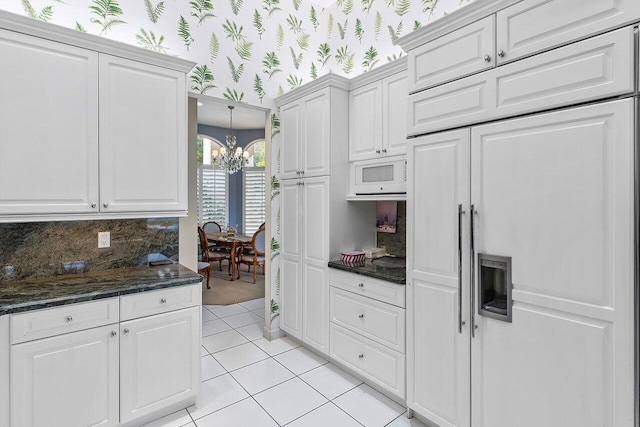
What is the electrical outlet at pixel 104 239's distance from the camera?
2463 mm

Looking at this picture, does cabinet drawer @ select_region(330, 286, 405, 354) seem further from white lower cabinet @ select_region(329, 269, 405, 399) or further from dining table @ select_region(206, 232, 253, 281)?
dining table @ select_region(206, 232, 253, 281)

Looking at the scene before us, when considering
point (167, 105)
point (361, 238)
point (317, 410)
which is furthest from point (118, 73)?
point (317, 410)

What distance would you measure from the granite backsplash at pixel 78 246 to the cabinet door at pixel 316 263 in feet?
3.70

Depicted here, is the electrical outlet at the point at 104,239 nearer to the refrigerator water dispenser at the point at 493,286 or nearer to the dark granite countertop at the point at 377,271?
the dark granite countertop at the point at 377,271

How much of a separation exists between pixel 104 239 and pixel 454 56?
264 centimetres

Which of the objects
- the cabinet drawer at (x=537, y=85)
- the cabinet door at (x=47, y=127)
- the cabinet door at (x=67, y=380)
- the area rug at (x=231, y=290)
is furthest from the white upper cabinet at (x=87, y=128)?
Result: the area rug at (x=231, y=290)

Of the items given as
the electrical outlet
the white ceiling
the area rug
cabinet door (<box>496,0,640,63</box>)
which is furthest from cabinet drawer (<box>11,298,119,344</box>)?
the white ceiling

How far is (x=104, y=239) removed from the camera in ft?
8.14

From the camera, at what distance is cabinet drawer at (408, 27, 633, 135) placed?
4.39ft

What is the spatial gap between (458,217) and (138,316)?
1.97 metres

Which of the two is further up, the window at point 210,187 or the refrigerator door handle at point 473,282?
the window at point 210,187

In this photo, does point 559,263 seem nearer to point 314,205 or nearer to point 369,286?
point 369,286

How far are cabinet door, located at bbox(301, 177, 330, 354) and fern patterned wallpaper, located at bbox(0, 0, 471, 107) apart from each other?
1.17 meters

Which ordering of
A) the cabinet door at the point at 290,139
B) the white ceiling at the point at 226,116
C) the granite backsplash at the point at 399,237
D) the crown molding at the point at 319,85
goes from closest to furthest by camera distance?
the crown molding at the point at 319,85 → the granite backsplash at the point at 399,237 → the cabinet door at the point at 290,139 → the white ceiling at the point at 226,116
